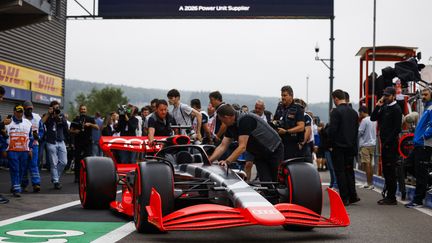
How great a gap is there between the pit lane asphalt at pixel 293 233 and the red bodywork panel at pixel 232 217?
0.83 ft

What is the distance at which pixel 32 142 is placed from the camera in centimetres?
1351

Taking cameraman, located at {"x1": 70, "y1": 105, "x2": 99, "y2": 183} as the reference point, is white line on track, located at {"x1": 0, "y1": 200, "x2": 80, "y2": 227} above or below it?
below

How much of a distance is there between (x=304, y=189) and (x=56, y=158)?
7656 mm

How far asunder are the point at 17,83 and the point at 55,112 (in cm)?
1016

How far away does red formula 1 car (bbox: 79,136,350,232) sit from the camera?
727 cm

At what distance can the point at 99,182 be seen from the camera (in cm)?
1038

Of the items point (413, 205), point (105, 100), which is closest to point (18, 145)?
point (413, 205)

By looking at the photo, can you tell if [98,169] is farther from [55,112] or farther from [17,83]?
[17,83]

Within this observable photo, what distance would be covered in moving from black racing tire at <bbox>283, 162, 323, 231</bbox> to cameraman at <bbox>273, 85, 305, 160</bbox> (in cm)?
295

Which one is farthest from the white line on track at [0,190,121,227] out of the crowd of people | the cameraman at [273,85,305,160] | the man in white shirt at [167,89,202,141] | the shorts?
the shorts

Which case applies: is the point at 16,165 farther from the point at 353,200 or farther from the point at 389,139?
the point at 389,139

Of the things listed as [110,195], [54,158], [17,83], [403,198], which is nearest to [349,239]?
[110,195]

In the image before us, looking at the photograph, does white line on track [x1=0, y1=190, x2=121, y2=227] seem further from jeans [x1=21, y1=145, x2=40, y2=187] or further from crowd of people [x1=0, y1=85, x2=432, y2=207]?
jeans [x1=21, y1=145, x2=40, y2=187]

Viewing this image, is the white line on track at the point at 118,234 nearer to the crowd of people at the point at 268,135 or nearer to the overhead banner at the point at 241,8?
the crowd of people at the point at 268,135
